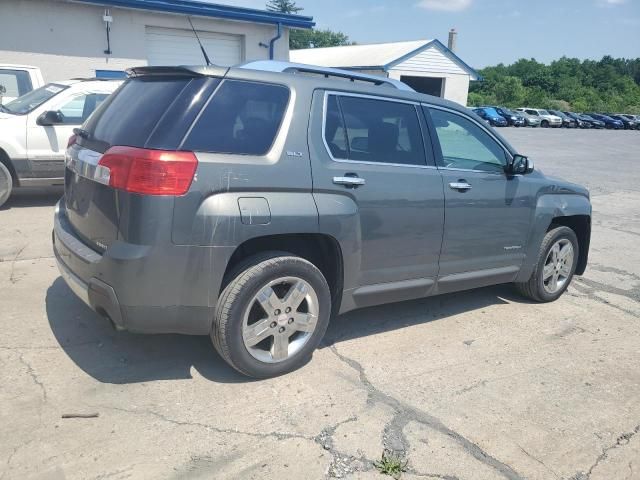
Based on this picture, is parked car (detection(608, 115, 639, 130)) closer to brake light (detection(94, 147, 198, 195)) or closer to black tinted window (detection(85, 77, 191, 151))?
black tinted window (detection(85, 77, 191, 151))

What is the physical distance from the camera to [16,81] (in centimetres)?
1002

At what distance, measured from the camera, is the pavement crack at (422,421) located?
2.98 meters

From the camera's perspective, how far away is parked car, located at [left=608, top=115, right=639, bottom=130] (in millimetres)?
52719

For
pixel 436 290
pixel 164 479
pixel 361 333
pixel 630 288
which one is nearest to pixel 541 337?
pixel 436 290

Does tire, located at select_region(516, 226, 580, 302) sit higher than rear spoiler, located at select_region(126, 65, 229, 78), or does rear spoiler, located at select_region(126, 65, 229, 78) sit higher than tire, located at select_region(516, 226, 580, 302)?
rear spoiler, located at select_region(126, 65, 229, 78)

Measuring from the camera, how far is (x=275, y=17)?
1619cm

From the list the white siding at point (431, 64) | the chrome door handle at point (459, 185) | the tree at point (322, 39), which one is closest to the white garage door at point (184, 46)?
the chrome door handle at point (459, 185)

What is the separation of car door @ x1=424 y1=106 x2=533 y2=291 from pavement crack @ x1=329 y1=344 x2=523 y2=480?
3.91ft

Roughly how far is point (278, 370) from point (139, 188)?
1457 millimetres

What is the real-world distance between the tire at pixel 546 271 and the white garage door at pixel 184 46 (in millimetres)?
12037

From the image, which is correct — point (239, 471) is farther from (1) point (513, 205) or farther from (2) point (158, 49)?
(2) point (158, 49)

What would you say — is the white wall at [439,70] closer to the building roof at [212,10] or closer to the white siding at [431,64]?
the white siding at [431,64]

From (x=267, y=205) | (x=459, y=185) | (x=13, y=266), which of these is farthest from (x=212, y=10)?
(x=267, y=205)

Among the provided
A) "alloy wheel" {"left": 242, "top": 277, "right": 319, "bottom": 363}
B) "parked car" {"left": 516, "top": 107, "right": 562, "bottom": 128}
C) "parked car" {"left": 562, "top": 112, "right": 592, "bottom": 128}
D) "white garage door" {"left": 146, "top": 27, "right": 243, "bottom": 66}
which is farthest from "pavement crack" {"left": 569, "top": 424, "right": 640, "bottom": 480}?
"parked car" {"left": 562, "top": 112, "right": 592, "bottom": 128}
